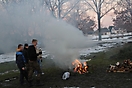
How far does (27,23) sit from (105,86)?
9012 mm

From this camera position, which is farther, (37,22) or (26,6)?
(26,6)

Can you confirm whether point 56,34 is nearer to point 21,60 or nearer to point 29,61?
point 21,60

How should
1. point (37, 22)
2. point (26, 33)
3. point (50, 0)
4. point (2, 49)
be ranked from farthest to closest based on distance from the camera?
point (50, 0)
point (2, 49)
point (26, 33)
point (37, 22)

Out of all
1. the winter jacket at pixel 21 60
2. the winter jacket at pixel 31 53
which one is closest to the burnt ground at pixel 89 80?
the winter jacket at pixel 21 60

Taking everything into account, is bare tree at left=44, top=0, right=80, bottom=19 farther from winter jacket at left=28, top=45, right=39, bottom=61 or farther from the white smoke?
winter jacket at left=28, top=45, right=39, bottom=61

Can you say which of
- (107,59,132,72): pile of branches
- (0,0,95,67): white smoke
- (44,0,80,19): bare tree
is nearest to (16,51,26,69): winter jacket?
(0,0,95,67): white smoke

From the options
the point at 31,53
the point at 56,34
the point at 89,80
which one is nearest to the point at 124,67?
the point at 89,80

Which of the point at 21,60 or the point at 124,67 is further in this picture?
the point at 124,67

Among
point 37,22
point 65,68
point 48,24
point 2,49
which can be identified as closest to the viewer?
point 65,68

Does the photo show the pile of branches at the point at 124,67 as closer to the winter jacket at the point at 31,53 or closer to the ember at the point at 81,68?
the ember at the point at 81,68

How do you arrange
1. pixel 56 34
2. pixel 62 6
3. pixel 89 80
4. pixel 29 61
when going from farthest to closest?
1. pixel 62 6
2. pixel 56 34
3. pixel 89 80
4. pixel 29 61

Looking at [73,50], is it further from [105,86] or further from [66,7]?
[66,7]

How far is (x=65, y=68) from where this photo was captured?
1242 cm

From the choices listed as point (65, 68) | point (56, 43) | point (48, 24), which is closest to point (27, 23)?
point (48, 24)
